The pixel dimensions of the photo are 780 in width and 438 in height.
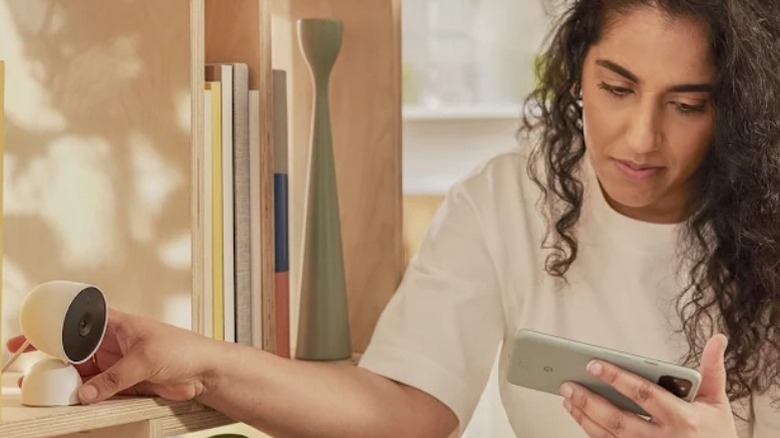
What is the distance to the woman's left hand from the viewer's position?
3.97ft

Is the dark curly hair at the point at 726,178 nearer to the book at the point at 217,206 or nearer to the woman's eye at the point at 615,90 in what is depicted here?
the woman's eye at the point at 615,90

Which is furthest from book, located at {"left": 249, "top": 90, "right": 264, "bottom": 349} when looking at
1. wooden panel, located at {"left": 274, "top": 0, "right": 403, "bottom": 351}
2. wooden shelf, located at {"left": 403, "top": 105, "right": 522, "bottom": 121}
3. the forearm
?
wooden shelf, located at {"left": 403, "top": 105, "right": 522, "bottom": 121}

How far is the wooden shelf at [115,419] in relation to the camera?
1165 millimetres

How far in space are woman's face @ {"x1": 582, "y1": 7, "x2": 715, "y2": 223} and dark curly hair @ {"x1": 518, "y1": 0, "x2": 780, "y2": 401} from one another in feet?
0.06

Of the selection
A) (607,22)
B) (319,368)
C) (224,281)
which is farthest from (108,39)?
(607,22)

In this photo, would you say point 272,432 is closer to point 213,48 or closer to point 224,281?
point 224,281

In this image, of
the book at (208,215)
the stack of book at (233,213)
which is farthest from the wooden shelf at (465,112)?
the book at (208,215)

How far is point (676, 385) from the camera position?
1226 millimetres

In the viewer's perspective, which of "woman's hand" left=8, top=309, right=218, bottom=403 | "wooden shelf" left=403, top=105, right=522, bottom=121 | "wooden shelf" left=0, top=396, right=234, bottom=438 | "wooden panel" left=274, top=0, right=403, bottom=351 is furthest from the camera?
"wooden shelf" left=403, top=105, right=522, bottom=121

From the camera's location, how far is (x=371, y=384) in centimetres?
Result: 150

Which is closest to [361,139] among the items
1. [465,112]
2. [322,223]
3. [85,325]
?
[322,223]

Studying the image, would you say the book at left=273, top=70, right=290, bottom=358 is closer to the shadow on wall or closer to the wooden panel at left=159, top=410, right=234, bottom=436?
the wooden panel at left=159, top=410, right=234, bottom=436

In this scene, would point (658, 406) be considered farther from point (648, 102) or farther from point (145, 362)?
point (145, 362)

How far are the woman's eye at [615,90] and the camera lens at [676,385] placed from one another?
37 centimetres
